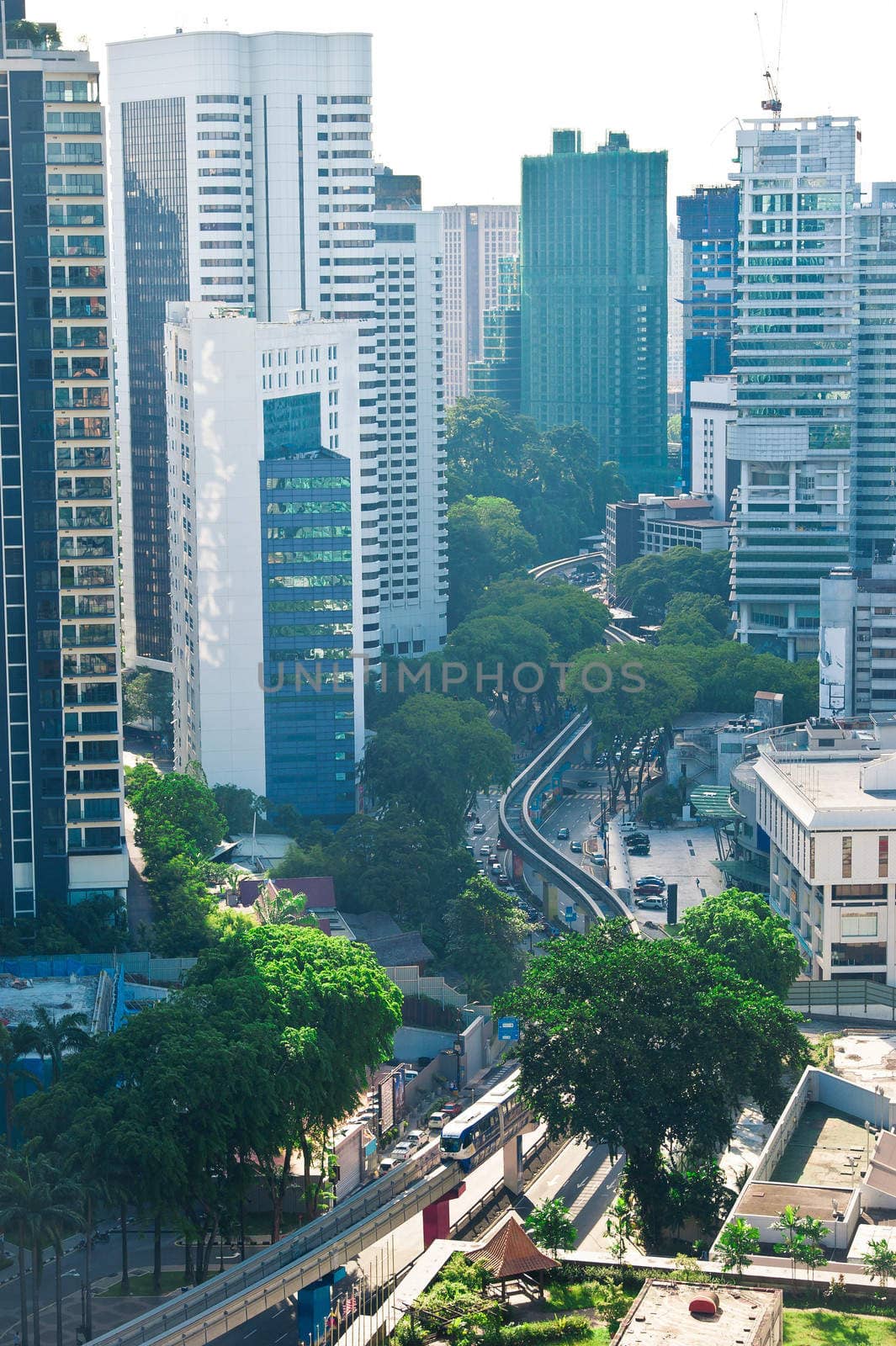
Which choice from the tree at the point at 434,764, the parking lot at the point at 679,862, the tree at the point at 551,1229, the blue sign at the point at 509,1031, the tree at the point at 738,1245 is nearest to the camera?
the tree at the point at 738,1245

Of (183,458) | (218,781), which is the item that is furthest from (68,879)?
(183,458)

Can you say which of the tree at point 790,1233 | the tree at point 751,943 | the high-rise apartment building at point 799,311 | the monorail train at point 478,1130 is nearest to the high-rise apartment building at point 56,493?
the monorail train at point 478,1130

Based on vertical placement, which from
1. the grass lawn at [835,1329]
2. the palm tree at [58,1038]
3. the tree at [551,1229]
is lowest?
the tree at [551,1229]

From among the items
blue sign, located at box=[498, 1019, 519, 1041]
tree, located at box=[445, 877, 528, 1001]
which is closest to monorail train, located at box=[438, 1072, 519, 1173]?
blue sign, located at box=[498, 1019, 519, 1041]

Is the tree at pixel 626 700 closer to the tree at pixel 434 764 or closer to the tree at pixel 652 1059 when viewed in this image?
the tree at pixel 434 764

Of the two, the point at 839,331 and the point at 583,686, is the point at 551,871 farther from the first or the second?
the point at 839,331

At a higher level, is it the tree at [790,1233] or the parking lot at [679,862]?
the tree at [790,1233]

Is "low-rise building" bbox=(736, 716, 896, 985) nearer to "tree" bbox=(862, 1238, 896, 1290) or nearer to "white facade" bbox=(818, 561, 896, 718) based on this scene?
"white facade" bbox=(818, 561, 896, 718)

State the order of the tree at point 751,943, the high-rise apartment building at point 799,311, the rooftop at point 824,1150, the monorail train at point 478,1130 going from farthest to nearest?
1. the high-rise apartment building at point 799,311
2. the tree at point 751,943
3. the monorail train at point 478,1130
4. the rooftop at point 824,1150
